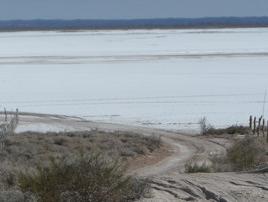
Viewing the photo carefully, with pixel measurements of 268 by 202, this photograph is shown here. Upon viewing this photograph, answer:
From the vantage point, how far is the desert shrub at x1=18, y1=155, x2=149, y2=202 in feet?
23.5

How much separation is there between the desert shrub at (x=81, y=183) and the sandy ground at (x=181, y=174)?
403mm

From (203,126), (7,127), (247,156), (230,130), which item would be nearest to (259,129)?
(230,130)

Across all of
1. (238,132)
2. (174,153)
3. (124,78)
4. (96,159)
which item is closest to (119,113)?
(238,132)

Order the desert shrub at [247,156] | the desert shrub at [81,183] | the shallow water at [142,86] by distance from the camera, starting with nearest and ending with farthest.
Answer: the desert shrub at [81,183] < the desert shrub at [247,156] < the shallow water at [142,86]

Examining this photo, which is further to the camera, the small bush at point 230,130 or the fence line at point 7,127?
the small bush at point 230,130

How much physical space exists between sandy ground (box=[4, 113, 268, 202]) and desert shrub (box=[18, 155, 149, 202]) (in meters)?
0.40

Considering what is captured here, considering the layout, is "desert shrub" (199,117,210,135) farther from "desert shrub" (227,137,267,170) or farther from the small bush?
"desert shrub" (227,137,267,170)

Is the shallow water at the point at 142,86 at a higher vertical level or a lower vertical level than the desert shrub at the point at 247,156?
lower

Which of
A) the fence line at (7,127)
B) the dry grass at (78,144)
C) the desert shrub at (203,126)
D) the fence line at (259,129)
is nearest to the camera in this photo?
the dry grass at (78,144)

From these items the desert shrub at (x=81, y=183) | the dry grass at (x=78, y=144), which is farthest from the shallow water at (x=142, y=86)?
the desert shrub at (x=81, y=183)

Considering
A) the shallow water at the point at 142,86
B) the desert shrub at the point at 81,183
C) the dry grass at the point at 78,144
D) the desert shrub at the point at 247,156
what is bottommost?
the shallow water at the point at 142,86

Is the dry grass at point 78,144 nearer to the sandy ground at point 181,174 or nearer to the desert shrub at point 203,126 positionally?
the sandy ground at point 181,174

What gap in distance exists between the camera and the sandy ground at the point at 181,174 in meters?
8.01

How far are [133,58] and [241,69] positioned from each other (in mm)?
12705
